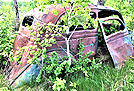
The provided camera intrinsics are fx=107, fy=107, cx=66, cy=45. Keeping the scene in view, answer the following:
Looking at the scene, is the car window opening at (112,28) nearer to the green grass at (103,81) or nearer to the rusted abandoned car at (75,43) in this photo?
the rusted abandoned car at (75,43)

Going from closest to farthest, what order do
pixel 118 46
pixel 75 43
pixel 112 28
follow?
1. pixel 75 43
2. pixel 118 46
3. pixel 112 28

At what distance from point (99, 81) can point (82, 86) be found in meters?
0.45

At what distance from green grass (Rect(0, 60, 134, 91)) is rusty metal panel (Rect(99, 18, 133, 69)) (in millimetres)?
215

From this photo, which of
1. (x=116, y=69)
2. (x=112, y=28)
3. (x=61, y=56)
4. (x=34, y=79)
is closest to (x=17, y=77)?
(x=34, y=79)

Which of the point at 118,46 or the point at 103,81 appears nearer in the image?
the point at 103,81

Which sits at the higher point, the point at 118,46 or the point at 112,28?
the point at 112,28

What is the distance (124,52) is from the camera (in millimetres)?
3223

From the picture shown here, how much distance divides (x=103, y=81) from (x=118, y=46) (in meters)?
1.23

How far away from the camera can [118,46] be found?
3154 millimetres

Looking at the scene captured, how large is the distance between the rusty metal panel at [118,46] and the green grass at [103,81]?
22 cm

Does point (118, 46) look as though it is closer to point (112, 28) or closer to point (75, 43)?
point (75, 43)

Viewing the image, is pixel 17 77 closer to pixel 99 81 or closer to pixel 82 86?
pixel 82 86

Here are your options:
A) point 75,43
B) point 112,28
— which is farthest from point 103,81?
point 112,28

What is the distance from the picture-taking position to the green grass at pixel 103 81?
2285 mm
